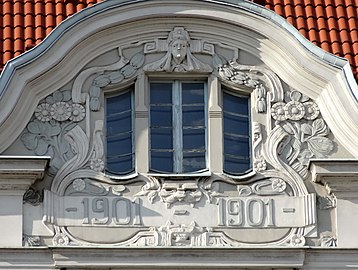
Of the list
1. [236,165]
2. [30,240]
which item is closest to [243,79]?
[236,165]

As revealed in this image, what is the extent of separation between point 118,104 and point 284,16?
2351 millimetres

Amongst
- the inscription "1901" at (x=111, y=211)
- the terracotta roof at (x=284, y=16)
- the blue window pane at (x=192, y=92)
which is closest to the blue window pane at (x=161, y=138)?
the blue window pane at (x=192, y=92)

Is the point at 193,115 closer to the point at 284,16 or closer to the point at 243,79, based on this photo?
the point at 243,79

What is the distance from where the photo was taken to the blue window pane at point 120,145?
24.8m

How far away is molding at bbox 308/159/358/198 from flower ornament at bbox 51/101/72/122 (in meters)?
2.73

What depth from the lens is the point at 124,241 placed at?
79.4ft

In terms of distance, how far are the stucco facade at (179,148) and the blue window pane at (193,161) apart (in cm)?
3

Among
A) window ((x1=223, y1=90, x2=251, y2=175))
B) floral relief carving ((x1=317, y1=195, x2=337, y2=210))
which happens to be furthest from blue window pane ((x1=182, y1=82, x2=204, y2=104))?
floral relief carving ((x1=317, y1=195, x2=337, y2=210))

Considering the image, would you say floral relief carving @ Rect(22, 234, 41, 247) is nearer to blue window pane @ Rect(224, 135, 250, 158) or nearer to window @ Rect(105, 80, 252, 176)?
window @ Rect(105, 80, 252, 176)

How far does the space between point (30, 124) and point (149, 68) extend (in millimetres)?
1488

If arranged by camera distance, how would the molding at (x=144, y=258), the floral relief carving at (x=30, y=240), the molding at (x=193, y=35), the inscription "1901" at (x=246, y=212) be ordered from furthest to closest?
the molding at (x=193, y=35), the inscription "1901" at (x=246, y=212), the floral relief carving at (x=30, y=240), the molding at (x=144, y=258)

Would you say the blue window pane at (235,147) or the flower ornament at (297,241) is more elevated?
the blue window pane at (235,147)

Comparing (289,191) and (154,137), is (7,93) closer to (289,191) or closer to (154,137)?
(154,137)

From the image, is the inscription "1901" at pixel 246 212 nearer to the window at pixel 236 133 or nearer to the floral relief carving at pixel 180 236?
the floral relief carving at pixel 180 236
